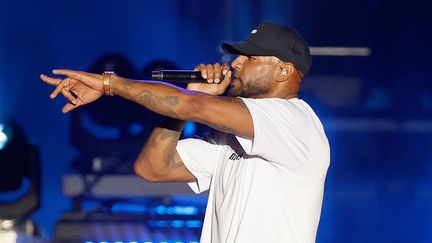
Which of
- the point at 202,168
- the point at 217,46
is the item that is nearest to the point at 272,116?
the point at 202,168

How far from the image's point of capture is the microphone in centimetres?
213

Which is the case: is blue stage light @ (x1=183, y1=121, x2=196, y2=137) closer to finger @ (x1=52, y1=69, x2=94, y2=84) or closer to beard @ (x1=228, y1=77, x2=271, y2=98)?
beard @ (x1=228, y1=77, x2=271, y2=98)

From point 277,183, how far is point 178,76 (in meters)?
0.40

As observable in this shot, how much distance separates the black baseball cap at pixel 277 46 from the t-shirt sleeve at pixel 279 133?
0.12m

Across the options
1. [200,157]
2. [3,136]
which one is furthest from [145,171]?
[3,136]

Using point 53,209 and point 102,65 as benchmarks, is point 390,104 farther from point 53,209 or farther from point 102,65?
point 53,209

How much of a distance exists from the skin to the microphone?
0.02 metres

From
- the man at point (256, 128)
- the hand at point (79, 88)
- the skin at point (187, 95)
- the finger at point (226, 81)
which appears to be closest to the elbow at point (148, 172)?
the skin at point (187, 95)

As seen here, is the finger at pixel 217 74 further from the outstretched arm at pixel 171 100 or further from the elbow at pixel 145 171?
the elbow at pixel 145 171

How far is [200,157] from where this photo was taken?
2334 millimetres

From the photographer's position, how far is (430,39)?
3.53m

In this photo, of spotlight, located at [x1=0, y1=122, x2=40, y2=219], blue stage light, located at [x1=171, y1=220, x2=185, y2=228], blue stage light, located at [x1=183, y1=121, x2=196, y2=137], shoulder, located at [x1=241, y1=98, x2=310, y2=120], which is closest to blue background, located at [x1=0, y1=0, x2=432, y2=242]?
spotlight, located at [x1=0, y1=122, x2=40, y2=219]

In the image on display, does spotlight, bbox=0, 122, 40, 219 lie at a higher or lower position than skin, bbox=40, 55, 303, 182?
lower

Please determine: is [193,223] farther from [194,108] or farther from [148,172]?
[194,108]
